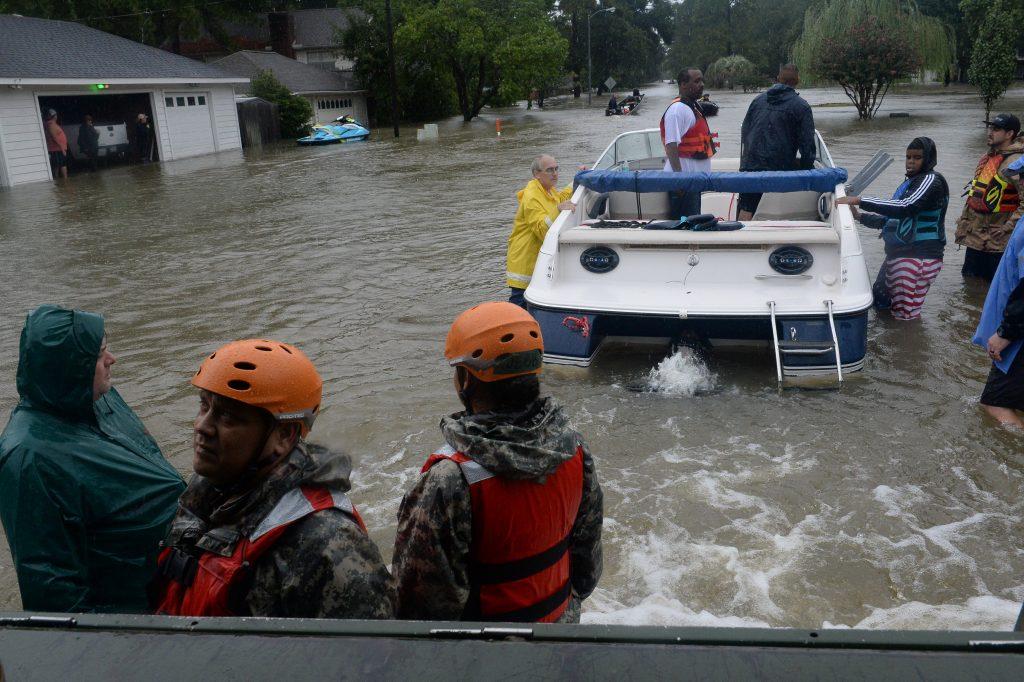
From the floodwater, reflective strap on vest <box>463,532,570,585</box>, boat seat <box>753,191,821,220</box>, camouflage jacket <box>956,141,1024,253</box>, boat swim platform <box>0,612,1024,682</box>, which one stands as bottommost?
the floodwater

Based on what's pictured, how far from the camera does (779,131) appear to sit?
312 inches

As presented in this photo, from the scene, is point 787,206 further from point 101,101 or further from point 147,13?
point 147,13

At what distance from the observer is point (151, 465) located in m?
2.56

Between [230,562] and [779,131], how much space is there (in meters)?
7.25

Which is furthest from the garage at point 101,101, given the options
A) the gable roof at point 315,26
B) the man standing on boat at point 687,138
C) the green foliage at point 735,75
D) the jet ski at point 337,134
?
the green foliage at point 735,75

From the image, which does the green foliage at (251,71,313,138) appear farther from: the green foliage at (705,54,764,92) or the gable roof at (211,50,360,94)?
the green foliage at (705,54,764,92)

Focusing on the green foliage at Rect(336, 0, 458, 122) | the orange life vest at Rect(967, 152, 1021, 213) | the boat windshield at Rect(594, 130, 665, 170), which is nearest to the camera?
the orange life vest at Rect(967, 152, 1021, 213)

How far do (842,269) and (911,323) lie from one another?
7.44 feet

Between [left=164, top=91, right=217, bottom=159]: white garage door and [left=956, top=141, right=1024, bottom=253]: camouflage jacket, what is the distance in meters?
26.0

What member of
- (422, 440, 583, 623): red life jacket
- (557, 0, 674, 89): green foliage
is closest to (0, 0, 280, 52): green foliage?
(557, 0, 674, 89): green foliage

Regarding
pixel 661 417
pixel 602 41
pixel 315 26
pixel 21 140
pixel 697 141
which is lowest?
pixel 661 417

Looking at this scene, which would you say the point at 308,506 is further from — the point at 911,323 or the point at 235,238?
the point at 235,238

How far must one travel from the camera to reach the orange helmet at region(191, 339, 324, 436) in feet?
6.54

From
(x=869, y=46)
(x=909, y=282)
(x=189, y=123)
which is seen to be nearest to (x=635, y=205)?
(x=909, y=282)
